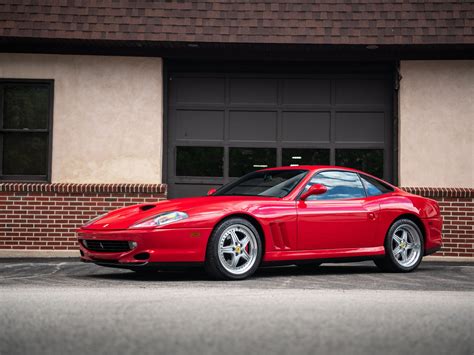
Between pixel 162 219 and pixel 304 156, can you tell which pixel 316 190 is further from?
pixel 304 156

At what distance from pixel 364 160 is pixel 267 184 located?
15.9 feet

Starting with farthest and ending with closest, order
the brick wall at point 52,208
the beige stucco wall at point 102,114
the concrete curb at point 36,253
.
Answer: the beige stucco wall at point 102,114
the brick wall at point 52,208
the concrete curb at point 36,253

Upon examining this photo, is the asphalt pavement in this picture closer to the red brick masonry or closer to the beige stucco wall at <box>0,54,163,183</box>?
the red brick masonry

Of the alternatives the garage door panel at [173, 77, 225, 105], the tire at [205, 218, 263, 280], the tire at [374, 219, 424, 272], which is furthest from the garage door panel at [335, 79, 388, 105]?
the tire at [205, 218, 263, 280]

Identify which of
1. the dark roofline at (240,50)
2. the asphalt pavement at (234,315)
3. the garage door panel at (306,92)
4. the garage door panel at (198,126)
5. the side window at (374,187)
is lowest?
the asphalt pavement at (234,315)

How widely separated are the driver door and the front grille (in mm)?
1945

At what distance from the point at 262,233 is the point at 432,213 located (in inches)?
105

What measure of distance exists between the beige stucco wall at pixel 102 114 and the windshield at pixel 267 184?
157 inches

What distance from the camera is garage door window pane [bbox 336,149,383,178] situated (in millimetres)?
14055

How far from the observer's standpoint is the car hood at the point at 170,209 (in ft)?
27.6

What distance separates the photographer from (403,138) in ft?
45.4

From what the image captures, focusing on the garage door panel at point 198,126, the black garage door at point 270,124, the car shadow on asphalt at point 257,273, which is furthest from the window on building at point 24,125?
the car shadow on asphalt at point 257,273

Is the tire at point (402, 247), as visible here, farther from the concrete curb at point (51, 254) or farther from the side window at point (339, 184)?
the concrete curb at point (51, 254)

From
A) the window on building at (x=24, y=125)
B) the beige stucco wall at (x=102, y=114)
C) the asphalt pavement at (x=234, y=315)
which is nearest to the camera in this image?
the asphalt pavement at (x=234, y=315)
